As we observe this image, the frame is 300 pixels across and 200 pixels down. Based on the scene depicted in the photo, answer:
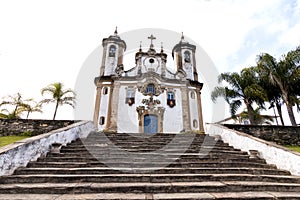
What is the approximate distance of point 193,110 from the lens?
16.6 meters

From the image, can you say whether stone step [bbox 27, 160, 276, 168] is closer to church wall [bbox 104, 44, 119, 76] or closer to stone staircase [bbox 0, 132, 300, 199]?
stone staircase [bbox 0, 132, 300, 199]

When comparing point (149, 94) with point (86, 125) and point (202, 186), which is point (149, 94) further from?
point (202, 186)

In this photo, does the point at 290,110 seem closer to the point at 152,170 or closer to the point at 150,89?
the point at 150,89

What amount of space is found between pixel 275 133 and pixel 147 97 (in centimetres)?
915

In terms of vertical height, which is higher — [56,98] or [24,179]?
[56,98]

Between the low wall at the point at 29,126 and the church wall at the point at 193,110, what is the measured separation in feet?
32.8

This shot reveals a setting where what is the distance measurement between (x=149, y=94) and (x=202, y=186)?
1221 centimetres

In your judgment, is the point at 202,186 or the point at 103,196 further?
the point at 202,186

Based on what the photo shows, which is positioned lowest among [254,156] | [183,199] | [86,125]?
[183,199]

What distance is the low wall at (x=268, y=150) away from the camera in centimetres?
476

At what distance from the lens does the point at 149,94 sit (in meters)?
15.6

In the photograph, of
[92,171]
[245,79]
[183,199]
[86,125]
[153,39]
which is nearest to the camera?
[183,199]

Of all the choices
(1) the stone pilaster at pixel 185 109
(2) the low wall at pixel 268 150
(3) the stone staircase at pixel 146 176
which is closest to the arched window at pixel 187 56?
(1) the stone pilaster at pixel 185 109

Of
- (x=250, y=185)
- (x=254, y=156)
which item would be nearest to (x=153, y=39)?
(x=254, y=156)
